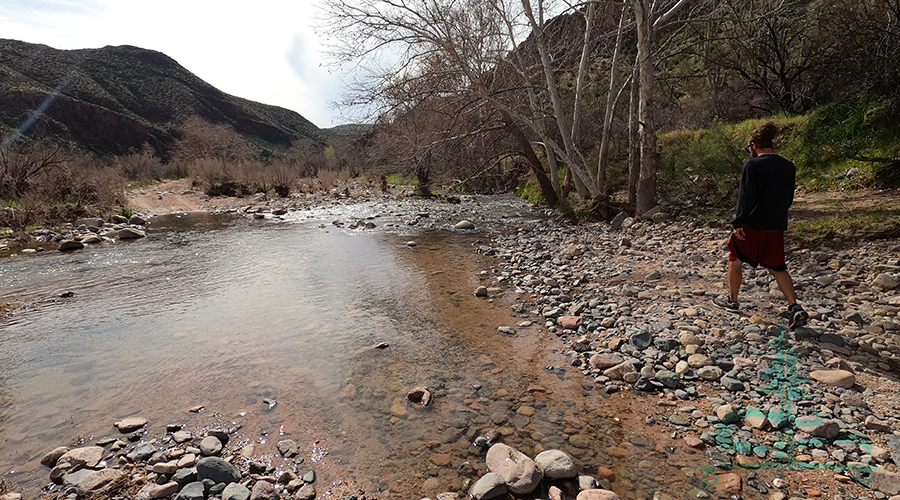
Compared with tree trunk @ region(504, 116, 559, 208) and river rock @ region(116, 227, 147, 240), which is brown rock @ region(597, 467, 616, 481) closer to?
tree trunk @ region(504, 116, 559, 208)

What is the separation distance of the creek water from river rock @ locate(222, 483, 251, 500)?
11.2 inches

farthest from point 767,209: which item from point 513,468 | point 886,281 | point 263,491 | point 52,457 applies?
point 52,457

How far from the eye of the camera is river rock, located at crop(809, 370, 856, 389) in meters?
2.95

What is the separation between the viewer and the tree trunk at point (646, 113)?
8.61 metres

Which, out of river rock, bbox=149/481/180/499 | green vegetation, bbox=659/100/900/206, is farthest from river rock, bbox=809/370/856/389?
green vegetation, bbox=659/100/900/206

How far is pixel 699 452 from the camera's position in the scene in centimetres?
269

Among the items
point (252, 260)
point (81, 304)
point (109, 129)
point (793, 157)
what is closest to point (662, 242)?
point (793, 157)

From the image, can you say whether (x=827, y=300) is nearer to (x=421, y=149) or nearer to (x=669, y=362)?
(x=669, y=362)

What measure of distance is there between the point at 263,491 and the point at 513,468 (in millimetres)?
1511

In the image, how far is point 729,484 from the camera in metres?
2.40

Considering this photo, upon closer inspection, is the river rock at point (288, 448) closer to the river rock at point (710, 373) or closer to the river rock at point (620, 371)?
the river rock at point (620, 371)

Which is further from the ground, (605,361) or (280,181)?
(280,181)

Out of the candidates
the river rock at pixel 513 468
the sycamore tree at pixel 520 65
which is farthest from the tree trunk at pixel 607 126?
the river rock at pixel 513 468

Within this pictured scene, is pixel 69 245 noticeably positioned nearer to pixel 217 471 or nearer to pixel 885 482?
pixel 217 471
